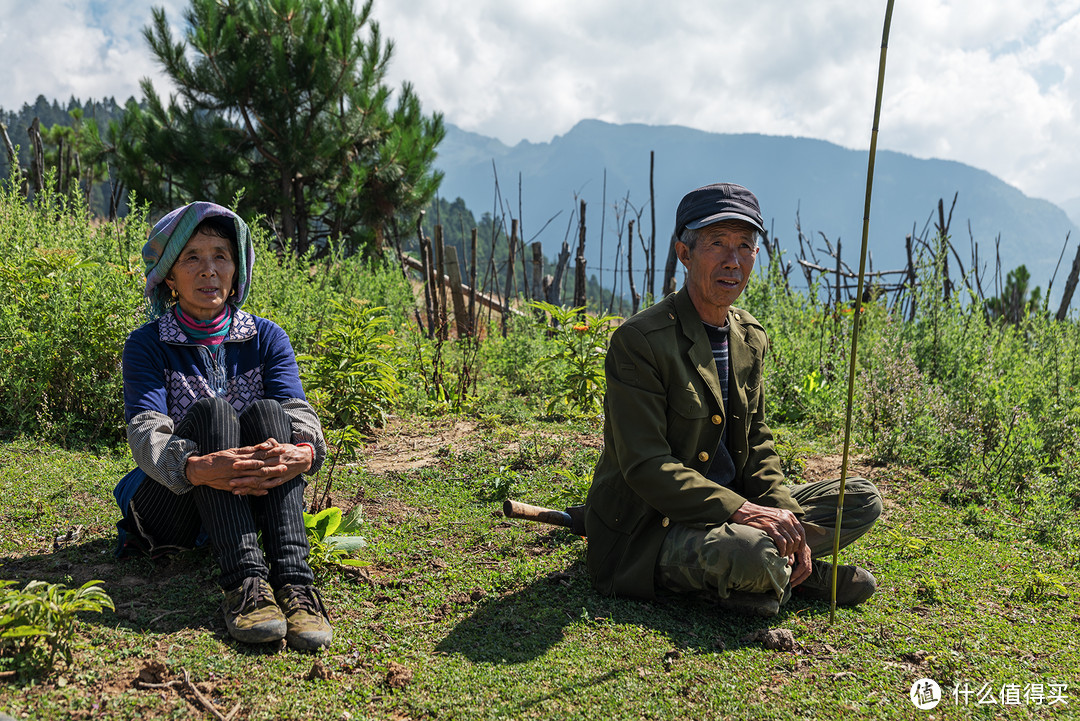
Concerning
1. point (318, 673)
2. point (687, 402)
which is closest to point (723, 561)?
point (687, 402)

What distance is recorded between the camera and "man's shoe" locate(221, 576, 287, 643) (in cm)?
205

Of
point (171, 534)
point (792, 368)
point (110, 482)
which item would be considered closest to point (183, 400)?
point (171, 534)

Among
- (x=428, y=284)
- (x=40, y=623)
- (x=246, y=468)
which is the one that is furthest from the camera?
(x=428, y=284)

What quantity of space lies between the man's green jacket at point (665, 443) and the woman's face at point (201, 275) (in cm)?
140

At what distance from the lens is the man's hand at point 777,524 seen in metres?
2.40

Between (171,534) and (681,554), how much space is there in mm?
1778

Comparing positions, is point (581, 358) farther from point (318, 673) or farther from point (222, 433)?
point (318, 673)

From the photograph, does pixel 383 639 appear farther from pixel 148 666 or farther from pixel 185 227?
pixel 185 227

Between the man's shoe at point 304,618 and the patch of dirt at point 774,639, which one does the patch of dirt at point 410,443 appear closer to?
the man's shoe at point 304,618

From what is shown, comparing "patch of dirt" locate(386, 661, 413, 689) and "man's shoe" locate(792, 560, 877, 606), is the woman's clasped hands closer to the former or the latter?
"patch of dirt" locate(386, 661, 413, 689)

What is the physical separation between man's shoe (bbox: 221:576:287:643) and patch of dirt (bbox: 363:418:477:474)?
76.8 inches

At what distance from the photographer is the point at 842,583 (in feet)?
8.77

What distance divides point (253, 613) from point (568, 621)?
3.30 ft

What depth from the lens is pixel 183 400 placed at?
8.17 ft
